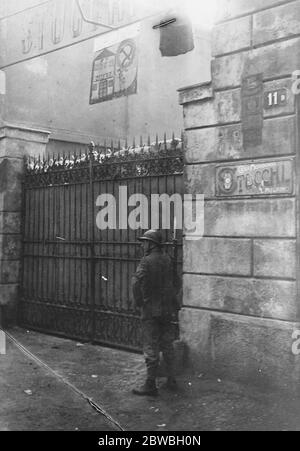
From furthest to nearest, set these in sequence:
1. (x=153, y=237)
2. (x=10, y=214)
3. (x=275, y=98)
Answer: (x=10, y=214) → (x=153, y=237) → (x=275, y=98)

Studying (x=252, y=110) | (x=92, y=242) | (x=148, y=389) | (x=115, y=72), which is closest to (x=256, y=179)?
(x=252, y=110)

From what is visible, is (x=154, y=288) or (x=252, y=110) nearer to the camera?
(x=154, y=288)

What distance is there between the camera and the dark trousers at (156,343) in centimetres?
555

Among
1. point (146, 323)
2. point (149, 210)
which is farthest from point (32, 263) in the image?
point (146, 323)

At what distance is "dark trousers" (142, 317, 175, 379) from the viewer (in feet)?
18.2

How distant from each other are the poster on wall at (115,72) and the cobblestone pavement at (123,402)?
5066 mm

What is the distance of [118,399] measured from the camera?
17.5 ft

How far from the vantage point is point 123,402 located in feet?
17.2

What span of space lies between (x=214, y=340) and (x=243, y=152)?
2.30m

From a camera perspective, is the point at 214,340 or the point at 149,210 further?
the point at 149,210

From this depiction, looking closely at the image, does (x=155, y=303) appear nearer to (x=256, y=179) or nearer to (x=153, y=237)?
(x=153, y=237)

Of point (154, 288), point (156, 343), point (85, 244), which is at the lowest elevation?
point (156, 343)

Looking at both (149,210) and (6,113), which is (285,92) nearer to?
(149,210)

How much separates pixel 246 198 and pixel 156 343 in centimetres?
199
